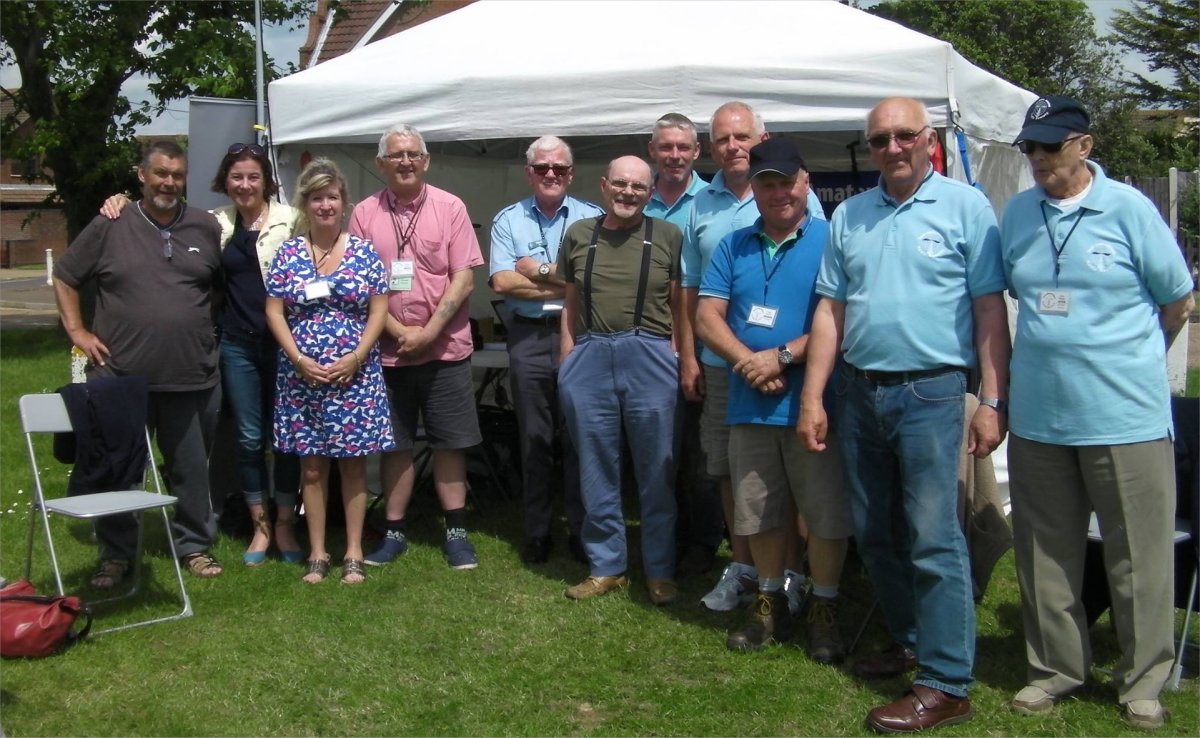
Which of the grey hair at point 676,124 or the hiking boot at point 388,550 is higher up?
the grey hair at point 676,124

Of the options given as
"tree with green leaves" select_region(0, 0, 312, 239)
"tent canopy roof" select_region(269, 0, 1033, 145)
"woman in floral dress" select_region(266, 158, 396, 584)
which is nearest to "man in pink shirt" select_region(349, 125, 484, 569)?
"woman in floral dress" select_region(266, 158, 396, 584)

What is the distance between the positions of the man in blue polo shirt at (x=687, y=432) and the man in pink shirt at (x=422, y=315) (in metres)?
0.88

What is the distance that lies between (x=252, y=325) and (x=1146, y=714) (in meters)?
3.60

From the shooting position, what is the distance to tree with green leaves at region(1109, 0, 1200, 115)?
87.7 ft

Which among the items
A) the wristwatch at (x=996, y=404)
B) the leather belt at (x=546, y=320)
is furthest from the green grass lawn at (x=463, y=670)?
the leather belt at (x=546, y=320)

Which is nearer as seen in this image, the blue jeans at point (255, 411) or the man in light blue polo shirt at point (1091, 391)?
the man in light blue polo shirt at point (1091, 391)

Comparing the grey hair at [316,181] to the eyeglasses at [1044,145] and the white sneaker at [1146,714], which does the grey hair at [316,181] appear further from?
the white sneaker at [1146,714]

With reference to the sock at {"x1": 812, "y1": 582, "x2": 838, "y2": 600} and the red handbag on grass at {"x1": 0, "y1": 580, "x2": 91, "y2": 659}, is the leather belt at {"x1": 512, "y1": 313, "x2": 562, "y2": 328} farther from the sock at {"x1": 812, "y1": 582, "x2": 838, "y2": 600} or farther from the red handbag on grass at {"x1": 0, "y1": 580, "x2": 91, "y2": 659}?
the red handbag on grass at {"x1": 0, "y1": 580, "x2": 91, "y2": 659}

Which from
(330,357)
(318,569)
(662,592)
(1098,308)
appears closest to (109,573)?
(318,569)

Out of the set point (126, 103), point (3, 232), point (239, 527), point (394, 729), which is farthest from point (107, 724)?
point (3, 232)

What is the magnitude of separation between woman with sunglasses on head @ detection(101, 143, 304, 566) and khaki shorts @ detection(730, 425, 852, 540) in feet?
6.99

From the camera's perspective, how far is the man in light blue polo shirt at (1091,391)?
3113 millimetres

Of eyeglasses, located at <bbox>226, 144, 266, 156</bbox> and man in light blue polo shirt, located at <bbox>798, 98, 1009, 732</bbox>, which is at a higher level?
eyeglasses, located at <bbox>226, 144, 266, 156</bbox>

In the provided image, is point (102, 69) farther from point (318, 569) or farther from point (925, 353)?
point (925, 353)
